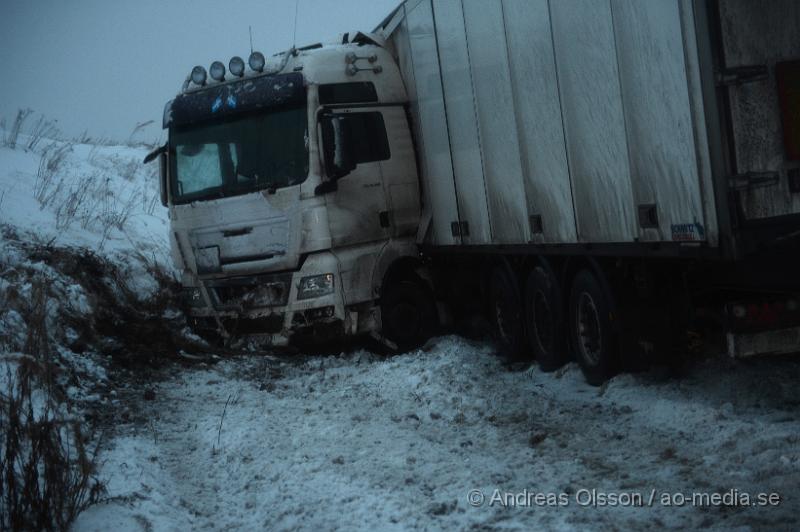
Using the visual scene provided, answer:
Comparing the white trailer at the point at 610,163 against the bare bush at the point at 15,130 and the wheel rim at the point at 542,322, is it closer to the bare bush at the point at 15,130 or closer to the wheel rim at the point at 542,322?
the wheel rim at the point at 542,322

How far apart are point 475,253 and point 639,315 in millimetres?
3630

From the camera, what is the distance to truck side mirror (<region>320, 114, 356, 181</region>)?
11945 mm

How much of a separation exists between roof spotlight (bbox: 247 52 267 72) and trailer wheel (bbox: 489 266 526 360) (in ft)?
12.1

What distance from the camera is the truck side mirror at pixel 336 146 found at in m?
11.9

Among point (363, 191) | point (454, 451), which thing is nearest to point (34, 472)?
point (454, 451)

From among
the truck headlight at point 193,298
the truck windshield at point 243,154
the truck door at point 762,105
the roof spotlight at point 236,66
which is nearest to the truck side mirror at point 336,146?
the truck windshield at point 243,154

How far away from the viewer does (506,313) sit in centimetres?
1171

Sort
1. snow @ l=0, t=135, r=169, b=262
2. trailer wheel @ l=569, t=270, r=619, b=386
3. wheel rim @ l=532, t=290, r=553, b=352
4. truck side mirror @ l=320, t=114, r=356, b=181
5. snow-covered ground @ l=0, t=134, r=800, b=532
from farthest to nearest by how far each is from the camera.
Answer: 1. snow @ l=0, t=135, r=169, b=262
2. truck side mirror @ l=320, t=114, r=356, b=181
3. wheel rim @ l=532, t=290, r=553, b=352
4. trailer wheel @ l=569, t=270, r=619, b=386
5. snow-covered ground @ l=0, t=134, r=800, b=532

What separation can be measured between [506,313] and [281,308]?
→ 8.42 feet

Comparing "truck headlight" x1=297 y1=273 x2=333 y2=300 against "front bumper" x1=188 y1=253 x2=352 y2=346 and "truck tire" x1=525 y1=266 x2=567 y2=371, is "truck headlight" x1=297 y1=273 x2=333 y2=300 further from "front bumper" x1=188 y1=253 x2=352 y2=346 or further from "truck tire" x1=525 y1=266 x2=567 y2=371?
"truck tire" x1=525 y1=266 x2=567 y2=371

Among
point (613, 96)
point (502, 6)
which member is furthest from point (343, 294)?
point (613, 96)

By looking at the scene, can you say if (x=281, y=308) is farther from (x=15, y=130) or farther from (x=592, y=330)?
(x=15, y=130)

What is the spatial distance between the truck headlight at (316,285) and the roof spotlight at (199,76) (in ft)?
9.46

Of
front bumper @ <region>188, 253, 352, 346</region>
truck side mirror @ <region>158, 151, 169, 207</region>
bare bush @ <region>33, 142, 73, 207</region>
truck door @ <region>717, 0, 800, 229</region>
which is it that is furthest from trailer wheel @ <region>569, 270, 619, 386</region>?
bare bush @ <region>33, 142, 73, 207</region>
